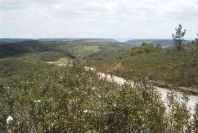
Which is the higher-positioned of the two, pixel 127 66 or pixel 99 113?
pixel 99 113

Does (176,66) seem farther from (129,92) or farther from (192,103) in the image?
(129,92)

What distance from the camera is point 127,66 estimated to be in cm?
12988

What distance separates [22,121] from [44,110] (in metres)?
2.98

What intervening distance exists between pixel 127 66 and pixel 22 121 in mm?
91225

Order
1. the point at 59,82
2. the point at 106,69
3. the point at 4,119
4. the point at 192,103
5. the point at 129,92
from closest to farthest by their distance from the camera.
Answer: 1. the point at 129,92
2. the point at 4,119
3. the point at 192,103
4. the point at 59,82
5. the point at 106,69

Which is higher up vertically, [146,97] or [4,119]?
[146,97]

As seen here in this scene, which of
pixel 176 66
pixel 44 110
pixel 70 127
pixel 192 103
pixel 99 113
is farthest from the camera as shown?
pixel 176 66

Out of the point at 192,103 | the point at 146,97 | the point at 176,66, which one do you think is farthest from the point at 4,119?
the point at 176,66

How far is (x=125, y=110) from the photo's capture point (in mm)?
30141

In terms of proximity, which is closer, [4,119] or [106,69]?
[4,119]

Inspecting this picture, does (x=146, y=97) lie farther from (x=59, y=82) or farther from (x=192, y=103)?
(x=59, y=82)

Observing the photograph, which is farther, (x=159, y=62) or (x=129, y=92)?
(x=159, y=62)

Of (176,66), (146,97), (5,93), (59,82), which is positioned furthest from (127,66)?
(146,97)

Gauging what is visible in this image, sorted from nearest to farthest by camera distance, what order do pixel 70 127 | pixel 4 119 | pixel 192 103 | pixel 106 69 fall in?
pixel 70 127
pixel 4 119
pixel 192 103
pixel 106 69
